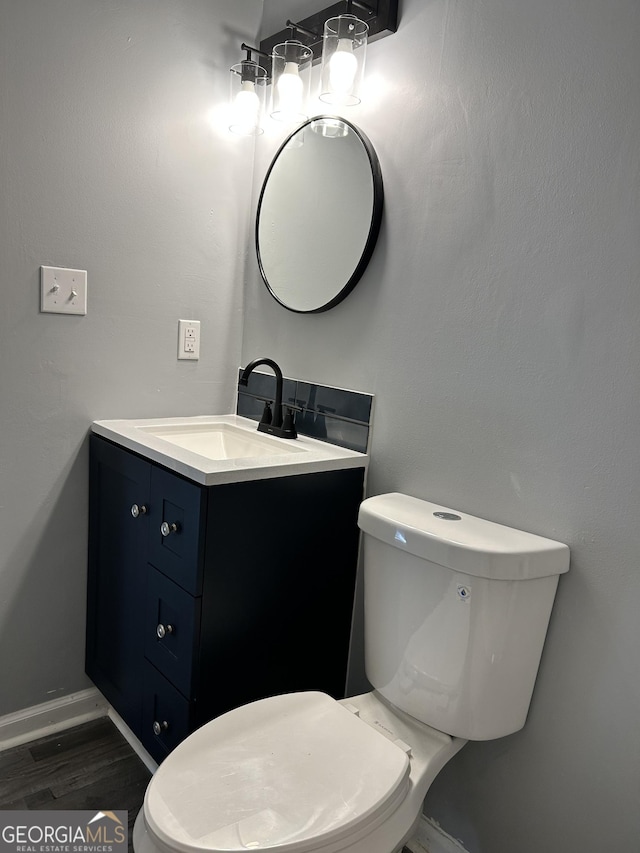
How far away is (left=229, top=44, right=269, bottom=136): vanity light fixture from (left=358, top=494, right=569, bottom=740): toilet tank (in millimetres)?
1165

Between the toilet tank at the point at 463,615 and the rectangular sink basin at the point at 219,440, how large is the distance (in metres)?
0.49

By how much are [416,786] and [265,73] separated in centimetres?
176

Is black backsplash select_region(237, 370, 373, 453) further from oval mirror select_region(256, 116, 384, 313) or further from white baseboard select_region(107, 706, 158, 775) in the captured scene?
white baseboard select_region(107, 706, 158, 775)

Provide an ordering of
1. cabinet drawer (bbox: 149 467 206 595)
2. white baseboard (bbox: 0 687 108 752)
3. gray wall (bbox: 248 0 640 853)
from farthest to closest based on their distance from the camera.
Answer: white baseboard (bbox: 0 687 108 752)
cabinet drawer (bbox: 149 467 206 595)
gray wall (bbox: 248 0 640 853)

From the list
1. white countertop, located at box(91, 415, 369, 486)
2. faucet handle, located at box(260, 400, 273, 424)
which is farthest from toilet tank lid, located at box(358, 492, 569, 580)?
faucet handle, located at box(260, 400, 273, 424)

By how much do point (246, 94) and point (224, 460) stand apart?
1.04 m

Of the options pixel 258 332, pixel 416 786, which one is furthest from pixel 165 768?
pixel 258 332

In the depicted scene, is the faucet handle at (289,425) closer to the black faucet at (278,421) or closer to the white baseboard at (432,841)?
the black faucet at (278,421)

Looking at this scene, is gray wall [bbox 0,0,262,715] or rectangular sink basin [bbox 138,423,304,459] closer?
gray wall [bbox 0,0,262,715]

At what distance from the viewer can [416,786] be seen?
109 cm

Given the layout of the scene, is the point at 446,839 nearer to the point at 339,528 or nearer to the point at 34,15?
the point at 339,528

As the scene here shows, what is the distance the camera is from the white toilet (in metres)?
0.94

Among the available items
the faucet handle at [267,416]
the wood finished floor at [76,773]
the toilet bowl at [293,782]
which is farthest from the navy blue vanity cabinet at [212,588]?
the faucet handle at [267,416]

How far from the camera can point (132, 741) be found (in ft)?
5.52
